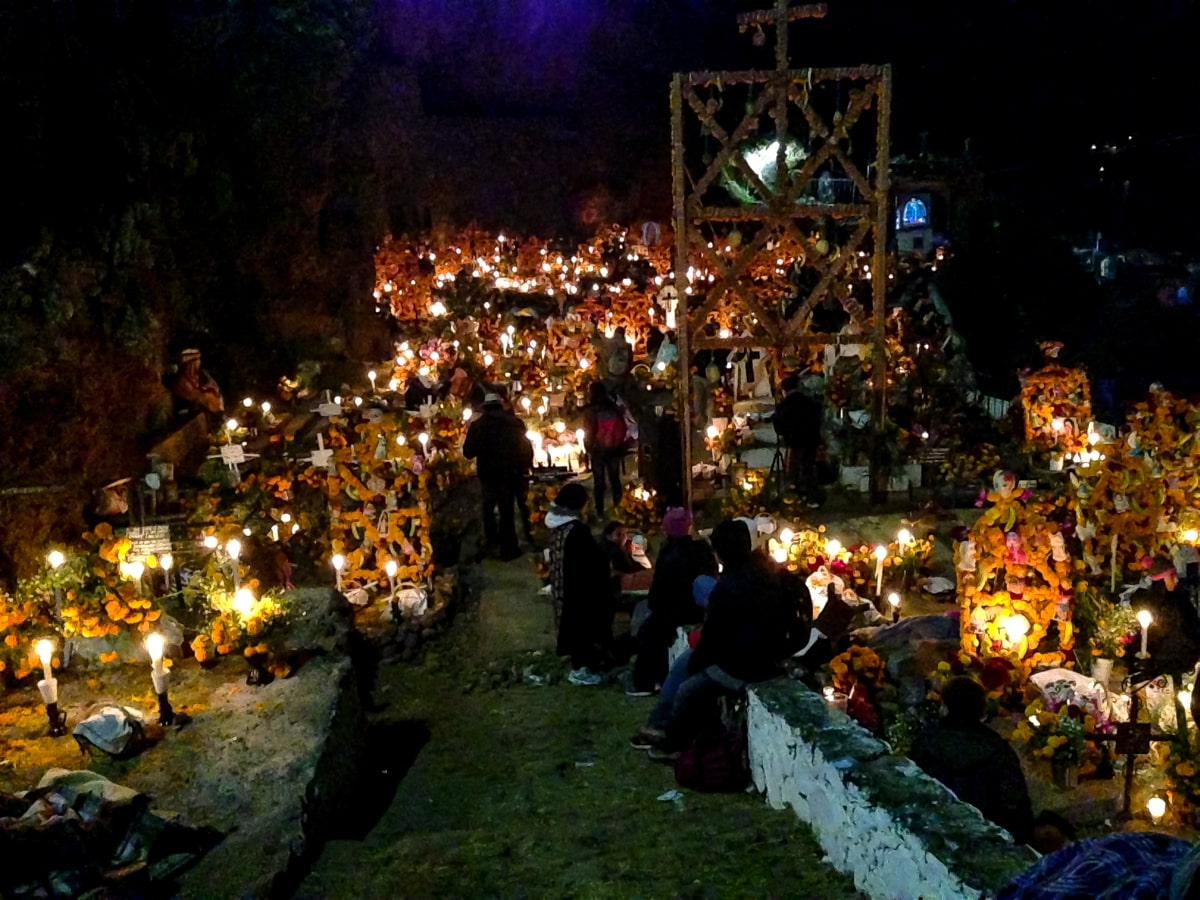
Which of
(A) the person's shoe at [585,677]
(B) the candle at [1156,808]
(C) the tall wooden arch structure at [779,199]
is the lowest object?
(B) the candle at [1156,808]

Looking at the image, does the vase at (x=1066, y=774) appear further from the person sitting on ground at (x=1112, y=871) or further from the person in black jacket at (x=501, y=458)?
the person in black jacket at (x=501, y=458)

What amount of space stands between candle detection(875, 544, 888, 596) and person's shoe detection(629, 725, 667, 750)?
3.07 m

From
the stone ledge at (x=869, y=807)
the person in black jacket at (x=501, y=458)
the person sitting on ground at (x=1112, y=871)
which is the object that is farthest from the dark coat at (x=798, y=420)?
the person sitting on ground at (x=1112, y=871)

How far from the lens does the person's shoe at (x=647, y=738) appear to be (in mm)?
5438

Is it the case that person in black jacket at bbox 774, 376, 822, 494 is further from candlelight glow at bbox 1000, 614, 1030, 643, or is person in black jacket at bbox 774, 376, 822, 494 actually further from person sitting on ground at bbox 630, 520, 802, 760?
person sitting on ground at bbox 630, 520, 802, 760

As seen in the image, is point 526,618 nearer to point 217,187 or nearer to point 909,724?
point 909,724

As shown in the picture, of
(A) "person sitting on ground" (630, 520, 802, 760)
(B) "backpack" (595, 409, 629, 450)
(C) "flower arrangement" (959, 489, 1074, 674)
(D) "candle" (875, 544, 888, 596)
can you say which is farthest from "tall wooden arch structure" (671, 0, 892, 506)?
(A) "person sitting on ground" (630, 520, 802, 760)

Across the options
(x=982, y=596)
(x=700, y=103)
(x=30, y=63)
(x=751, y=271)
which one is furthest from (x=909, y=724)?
(x=751, y=271)

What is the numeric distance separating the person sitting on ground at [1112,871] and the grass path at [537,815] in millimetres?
2290

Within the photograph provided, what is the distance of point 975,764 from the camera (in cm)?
387

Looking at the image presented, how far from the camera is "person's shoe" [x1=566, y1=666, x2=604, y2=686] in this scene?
6.85 metres

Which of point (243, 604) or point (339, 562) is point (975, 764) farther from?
point (339, 562)

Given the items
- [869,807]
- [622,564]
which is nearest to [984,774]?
[869,807]

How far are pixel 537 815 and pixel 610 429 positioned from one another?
5100 mm
